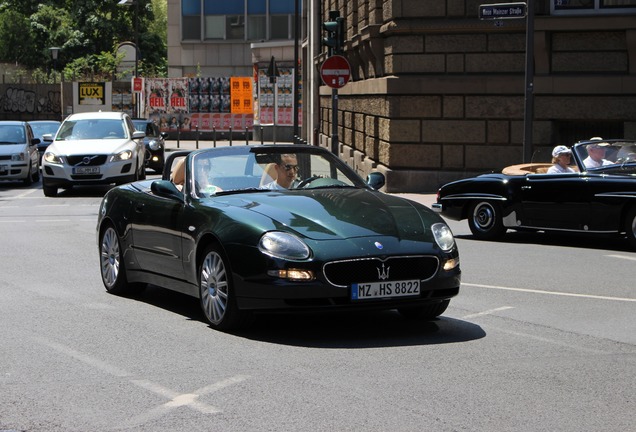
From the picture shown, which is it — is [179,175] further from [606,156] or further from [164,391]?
[606,156]

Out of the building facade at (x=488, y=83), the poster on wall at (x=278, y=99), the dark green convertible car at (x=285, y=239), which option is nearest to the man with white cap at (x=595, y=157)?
the dark green convertible car at (x=285, y=239)

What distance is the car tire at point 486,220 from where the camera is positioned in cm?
1630

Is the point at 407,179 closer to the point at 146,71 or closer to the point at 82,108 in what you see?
the point at 82,108

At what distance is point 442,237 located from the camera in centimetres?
885

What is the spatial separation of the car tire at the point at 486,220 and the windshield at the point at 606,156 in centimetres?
138

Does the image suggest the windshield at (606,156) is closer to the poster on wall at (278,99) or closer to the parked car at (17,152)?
the parked car at (17,152)

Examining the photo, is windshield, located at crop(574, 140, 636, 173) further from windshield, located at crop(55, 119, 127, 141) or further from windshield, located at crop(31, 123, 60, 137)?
windshield, located at crop(31, 123, 60, 137)

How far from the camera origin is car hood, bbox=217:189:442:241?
8570mm

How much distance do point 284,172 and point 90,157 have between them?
54.6 feet

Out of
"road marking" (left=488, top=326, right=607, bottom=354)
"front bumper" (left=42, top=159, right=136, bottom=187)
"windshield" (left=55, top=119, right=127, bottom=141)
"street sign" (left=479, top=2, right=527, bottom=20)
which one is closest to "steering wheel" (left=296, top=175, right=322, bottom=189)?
"road marking" (left=488, top=326, right=607, bottom=354)

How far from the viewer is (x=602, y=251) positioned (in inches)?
588

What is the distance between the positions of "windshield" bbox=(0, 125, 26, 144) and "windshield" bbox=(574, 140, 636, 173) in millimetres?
17734

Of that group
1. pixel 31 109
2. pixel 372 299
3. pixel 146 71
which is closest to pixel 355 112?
pixel 372 299

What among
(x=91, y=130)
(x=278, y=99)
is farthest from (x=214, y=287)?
(x=278, y=99)
